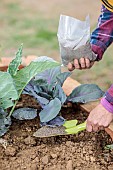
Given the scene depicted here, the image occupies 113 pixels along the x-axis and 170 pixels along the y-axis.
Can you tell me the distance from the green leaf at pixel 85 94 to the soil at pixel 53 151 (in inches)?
5.4

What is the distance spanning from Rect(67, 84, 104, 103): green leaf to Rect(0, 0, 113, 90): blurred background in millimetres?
668

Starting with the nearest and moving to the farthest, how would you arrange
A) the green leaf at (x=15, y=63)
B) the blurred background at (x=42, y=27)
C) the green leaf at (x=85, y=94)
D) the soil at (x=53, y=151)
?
the soil at (x=53, y=151)
the green leaf at (x=15, y=63)
the green leaf at (x=85, y=94)
the blurred background at (x=42, y=27)

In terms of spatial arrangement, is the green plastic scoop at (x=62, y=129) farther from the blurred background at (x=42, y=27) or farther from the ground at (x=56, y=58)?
the blurred background at (x=42, y=27)

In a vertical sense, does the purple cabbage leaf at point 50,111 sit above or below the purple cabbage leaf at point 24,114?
above

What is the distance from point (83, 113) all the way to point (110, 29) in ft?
1.14

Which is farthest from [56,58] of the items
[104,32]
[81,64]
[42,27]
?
[81,64]

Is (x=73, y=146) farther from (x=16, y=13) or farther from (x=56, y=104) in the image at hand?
(x=16, y=13)

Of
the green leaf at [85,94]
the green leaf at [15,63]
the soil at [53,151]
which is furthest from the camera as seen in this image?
the green leaf at [85,94]

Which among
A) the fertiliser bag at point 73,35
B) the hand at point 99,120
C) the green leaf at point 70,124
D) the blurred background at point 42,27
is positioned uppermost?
the fertiliser bag at point 73,35

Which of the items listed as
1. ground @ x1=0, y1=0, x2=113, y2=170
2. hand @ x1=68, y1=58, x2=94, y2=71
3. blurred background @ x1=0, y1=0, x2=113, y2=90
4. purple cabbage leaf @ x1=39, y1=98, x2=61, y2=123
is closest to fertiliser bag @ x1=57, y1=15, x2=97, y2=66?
hand @ x1=68, y1=58, x2=94, y2=71

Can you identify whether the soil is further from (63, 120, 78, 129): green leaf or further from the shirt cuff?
the shirt cuff

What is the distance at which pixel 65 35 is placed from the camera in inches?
73.9

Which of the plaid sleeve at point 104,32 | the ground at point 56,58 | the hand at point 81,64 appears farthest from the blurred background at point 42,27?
the hand at point 81,64

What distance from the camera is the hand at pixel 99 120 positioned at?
180 cm
